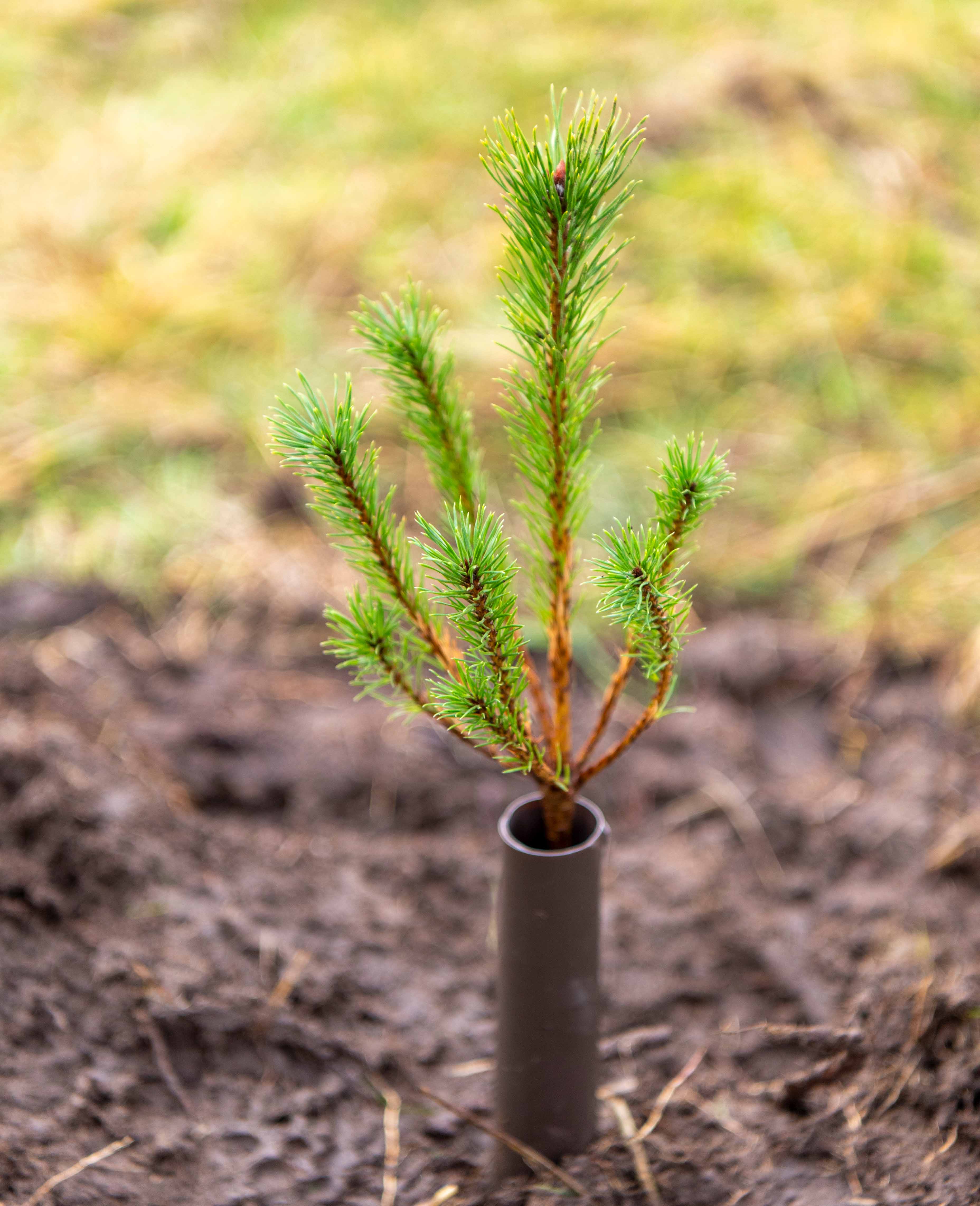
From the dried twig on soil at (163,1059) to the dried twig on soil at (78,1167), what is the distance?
0.08 metres

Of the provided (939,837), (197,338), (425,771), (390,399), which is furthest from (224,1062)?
(197,338)

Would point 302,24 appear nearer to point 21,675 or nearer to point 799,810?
point 21,675

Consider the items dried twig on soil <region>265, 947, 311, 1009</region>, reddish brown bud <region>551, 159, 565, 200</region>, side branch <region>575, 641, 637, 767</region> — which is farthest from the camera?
dried twig on soil <region>265, 947, 311, 1009</region>

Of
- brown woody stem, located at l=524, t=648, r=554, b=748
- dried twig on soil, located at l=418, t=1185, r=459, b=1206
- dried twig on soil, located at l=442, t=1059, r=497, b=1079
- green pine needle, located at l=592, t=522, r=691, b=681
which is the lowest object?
dried twig on soil, located at l=418, t=1185, r=459, b=1206

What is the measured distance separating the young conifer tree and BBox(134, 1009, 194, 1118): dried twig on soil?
611 millimetres

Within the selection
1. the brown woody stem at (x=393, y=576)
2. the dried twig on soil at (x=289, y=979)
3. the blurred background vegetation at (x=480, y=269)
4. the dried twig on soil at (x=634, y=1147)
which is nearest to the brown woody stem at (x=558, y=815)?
the brown woody stem at (x=393, y=576)

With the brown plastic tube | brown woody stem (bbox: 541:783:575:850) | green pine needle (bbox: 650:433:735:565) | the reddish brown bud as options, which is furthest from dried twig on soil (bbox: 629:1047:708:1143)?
the reddish brown bud

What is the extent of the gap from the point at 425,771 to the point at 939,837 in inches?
36.4

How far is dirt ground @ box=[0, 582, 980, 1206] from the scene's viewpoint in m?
1.24

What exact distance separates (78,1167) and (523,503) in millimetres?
898

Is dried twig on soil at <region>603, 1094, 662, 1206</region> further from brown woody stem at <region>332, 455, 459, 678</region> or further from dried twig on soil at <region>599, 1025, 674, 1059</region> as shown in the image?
brown woody stem at <region>332, 455, 459, 678</region>

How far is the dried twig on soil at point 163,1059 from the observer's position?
4.24 ft

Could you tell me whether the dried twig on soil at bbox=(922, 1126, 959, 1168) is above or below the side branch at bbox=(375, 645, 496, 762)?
below

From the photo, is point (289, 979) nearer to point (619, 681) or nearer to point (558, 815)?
point (558, 815)
